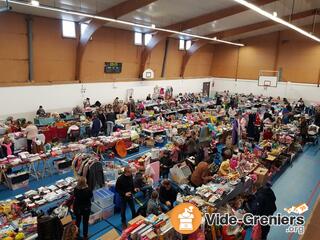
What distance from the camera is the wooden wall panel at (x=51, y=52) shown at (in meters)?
13.6

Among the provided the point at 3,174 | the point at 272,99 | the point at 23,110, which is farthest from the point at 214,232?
the point at 272,99

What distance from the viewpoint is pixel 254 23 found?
61.1ft

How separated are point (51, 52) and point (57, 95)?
2.40 m

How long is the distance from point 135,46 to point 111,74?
9.80 feet

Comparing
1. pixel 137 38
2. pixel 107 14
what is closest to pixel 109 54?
pixel 137 38

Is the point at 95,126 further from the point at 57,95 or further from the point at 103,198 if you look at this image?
the point at 103,198

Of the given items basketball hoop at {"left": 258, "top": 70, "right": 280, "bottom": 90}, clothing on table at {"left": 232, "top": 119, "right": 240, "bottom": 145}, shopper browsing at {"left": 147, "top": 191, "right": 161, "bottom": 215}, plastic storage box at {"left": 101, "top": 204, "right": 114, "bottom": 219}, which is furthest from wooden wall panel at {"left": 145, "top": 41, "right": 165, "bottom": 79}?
shopper browsing at {"left": 147, "top": 191, "right": 161, "bottom": 215}

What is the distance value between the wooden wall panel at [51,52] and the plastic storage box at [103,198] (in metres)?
9.39

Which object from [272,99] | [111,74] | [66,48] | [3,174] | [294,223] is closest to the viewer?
[294,223]

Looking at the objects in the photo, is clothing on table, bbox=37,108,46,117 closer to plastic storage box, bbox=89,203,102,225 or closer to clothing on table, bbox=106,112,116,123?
clothing on table, bbox=106,112,116,123

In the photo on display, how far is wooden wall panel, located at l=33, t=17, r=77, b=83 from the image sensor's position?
13594 mm

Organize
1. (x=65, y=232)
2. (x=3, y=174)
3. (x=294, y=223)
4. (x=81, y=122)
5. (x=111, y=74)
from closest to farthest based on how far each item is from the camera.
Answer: (x=65, y=232) < (x=294, y=223) < (x=3, y=174) < (x=81, y=122) < (x=111, y=74)

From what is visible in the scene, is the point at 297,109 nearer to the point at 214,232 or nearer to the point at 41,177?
the point at 214,232

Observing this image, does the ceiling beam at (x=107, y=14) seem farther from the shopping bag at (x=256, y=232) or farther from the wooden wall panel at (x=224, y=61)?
the wooden wall panel at (x=224, y=61)
